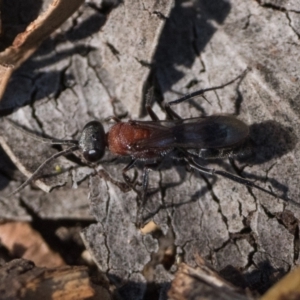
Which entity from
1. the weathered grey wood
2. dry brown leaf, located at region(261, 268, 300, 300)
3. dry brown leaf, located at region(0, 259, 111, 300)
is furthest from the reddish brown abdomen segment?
dry brown leaf, located at region(261, 268, 300, 300)

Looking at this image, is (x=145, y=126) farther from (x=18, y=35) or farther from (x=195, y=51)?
(x=18, y=35)

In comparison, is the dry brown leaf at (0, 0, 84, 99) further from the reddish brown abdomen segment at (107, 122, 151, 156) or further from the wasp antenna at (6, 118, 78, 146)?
the reddish brown abdomen segment at (107, 122, 151, 156)

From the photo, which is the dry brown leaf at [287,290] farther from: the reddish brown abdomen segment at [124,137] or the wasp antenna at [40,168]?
the wasp antenna at [40,168]

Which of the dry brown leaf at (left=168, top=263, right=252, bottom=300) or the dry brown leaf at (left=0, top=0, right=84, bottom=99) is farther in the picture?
the dry brown leaf at (left=0, top=0, right=84, bottom=99)

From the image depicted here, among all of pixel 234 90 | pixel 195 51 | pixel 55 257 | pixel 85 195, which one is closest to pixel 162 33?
pixel 195 51

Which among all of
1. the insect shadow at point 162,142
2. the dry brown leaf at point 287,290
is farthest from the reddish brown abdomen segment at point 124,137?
the dry brown leaf at point 287,290

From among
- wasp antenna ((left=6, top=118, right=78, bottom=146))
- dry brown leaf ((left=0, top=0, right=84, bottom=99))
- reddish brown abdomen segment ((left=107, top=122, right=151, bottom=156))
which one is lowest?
reddish brown abdomen segment ((left=107, top=122, right=151, bottom=156))
